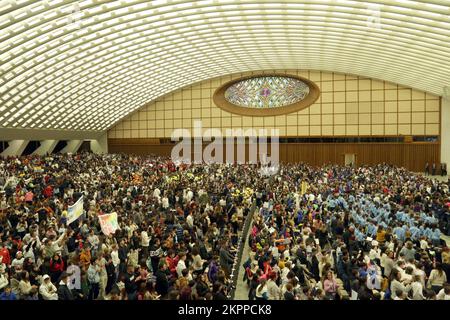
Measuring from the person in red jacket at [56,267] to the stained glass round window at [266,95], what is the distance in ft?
123

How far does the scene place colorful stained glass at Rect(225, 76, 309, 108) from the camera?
44656 millimetres

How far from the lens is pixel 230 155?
45.6m

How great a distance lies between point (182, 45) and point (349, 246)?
80.9 ft

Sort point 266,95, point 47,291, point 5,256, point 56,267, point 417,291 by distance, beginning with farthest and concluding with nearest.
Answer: point 266,95
point 5,256
point 56,267
point 47,291
point 417,291

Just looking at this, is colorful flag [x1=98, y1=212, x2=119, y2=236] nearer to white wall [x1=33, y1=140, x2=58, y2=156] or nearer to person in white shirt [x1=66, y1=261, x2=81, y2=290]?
person in white shirt [x1=66, y1=261, x2=81, y2=290]

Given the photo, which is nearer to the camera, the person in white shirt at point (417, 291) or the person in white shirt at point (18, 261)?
the person in white shirt at point (417, 291)

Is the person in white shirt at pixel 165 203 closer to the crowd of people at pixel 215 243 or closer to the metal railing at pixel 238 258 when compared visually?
the crowd of people at pixel 215 243

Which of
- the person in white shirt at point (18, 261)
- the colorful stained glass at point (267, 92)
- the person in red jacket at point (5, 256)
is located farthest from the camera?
the colorful stained glass at point (267, 92)

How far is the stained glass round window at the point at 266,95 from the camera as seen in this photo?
44.1 meters

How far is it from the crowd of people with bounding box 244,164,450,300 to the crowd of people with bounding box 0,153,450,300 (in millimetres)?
39

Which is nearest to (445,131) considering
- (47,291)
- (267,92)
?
(267,92)

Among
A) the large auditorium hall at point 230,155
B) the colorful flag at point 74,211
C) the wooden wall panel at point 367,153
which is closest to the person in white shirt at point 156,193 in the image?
the large auditorium hall at point 230,155

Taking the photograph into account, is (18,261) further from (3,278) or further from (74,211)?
(74,211)

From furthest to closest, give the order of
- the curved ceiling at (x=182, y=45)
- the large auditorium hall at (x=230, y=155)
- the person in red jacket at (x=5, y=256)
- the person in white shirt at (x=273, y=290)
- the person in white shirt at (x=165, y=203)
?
the curved ceiling at (x=182, y=45) → the person in white shirt at (x=165, y=203) → the person in red jacket at (x=5, y=256) → the large auditorium hall at (x=230, y=155) → the person in white shirt at (x=273, y=290)
